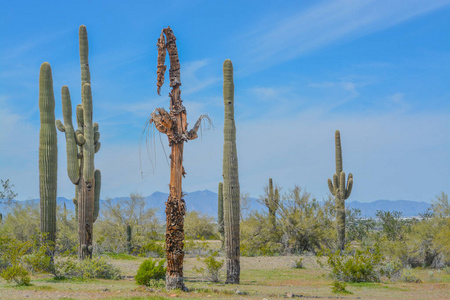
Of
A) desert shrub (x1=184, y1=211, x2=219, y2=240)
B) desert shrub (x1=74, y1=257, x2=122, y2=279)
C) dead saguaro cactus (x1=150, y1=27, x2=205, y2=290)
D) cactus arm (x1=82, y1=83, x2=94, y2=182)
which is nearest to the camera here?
dead saguaro cactus (x1=150, y1=27, x2=205, y2=290)

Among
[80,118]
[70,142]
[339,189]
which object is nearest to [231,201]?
[70,142]

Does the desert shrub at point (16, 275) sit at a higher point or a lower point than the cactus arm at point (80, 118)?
lower

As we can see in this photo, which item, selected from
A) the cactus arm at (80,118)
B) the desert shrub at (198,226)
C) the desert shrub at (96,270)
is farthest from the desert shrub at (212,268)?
the desert shrub at (198,226)

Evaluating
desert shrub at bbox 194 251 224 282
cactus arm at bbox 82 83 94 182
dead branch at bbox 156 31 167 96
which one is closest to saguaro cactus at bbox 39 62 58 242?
cactus arm at bbox 82 83 94 182

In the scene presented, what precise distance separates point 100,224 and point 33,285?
1943 cm

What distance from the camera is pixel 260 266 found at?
2339 centimetres

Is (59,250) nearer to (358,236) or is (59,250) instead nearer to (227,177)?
(227,177)

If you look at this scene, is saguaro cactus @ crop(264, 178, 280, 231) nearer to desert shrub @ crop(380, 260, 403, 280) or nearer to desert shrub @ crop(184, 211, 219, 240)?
desert shrub @ crop(380, 260, 403, 280)

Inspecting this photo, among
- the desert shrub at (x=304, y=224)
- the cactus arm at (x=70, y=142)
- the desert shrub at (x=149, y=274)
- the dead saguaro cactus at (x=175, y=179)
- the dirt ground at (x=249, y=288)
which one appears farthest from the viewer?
the desert shrub at (x=304, y=224)

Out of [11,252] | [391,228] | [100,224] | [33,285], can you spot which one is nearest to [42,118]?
[11,252]

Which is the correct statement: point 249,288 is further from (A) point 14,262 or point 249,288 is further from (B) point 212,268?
(A) point 14,262

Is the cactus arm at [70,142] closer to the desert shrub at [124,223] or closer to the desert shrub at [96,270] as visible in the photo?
the desert shrub at [96,270]

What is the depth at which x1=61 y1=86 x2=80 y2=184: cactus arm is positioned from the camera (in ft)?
68.1

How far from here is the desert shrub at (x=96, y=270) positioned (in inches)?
A: 693
